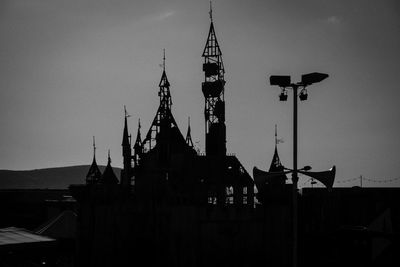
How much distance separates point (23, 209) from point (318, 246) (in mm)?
57647

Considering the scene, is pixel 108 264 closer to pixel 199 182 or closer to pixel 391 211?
pixel 199 182

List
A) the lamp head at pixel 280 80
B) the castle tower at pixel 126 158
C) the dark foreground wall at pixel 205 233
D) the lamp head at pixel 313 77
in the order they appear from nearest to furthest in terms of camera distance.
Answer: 1. the lamp head at pixel 313 77
2. the lamp head at pixel 280 80
3. the dark foreground wall at pixel 205 233
4. the castle tower at pixel 126 158

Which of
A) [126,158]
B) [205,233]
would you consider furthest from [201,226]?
[126,158]

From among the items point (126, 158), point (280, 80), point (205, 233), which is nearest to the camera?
point (280, 80)

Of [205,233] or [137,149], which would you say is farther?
[137,149]

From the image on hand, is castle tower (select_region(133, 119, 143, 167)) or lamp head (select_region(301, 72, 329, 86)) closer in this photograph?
lamp head (select_region(301, 72, 329, 86))

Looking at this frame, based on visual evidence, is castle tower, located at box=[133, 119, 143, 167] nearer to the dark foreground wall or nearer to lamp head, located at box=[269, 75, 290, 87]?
the dark foreground wall

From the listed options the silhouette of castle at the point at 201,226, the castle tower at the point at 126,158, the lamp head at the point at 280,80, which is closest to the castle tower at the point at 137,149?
the castle tower at the point at 126,158

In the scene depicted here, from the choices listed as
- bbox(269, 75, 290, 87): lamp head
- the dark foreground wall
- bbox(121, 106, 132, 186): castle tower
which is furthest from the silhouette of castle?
bbox(269, 75, 290, 87): lamp head

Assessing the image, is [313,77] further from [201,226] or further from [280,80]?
[201,226]

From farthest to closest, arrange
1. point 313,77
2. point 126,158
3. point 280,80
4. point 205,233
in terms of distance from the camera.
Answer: point 126,158 < point 205,233 < point 280,80 < point 313,77

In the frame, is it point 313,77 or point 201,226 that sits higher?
point 313,77

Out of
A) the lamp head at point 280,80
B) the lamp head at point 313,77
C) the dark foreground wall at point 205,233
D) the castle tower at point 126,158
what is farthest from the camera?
the castle tower at point 126,158

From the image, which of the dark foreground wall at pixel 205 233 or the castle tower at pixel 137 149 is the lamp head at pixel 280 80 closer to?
the dark foreground wall at pixel 205 233
